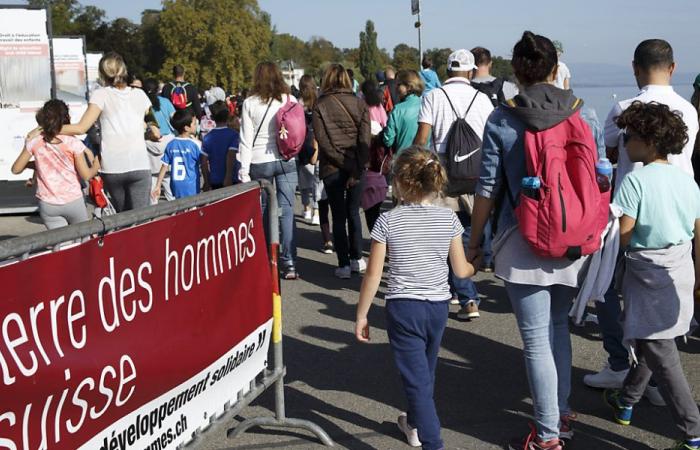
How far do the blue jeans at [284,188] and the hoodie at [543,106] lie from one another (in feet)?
13.3

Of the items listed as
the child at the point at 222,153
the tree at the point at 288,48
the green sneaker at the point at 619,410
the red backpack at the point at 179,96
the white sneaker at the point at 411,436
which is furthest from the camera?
the tree at the point at 288,48

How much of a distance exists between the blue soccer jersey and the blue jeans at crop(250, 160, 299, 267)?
0.72 metres

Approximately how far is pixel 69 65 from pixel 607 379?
1754 cm

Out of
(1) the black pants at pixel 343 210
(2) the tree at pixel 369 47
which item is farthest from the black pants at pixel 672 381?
(2) the tree at pixel 369 47

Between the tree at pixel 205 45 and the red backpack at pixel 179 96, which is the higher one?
the tree at pixel 205 45

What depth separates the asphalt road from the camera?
4449 millimetres

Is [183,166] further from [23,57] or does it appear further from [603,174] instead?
[23,57]

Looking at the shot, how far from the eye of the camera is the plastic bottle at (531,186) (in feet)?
12.3

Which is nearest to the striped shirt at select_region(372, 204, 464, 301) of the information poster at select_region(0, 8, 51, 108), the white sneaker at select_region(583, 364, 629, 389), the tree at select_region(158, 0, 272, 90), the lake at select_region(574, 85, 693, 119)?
the white sneaker at select_region(583, 364, 629, 389)

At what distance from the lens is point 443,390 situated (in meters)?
5.15

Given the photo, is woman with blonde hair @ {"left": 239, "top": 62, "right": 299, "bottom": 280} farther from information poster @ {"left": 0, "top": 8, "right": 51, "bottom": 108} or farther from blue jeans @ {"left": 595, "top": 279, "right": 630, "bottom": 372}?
information poster @ {"left": 0, "top": 8, "right": 51, "bottom": 108}

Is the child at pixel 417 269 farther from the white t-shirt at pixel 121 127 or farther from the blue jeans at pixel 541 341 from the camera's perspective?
the white t-shirt at pixel 121 127

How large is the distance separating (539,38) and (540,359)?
1.47m

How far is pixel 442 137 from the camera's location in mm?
6590
